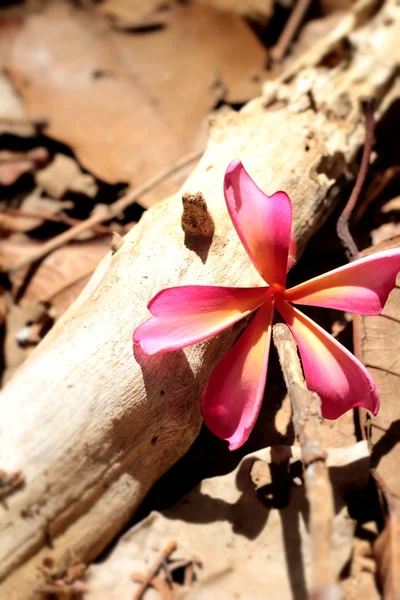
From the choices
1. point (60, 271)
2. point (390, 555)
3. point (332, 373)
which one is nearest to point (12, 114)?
point (60, 271)

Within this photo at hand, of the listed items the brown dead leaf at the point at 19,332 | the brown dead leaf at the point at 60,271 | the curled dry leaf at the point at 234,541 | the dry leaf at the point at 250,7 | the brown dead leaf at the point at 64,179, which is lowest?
the curled dry leaf at the point at 234,541

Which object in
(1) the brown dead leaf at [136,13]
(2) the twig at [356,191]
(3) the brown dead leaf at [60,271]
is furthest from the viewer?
(1) the brown dead leaf at [136,13]

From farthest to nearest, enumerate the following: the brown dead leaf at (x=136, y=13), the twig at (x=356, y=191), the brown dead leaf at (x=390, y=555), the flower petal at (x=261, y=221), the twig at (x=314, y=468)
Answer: the brown dead leaf at (x=136, y=13) → the twig at (x=356, y=191) → the flower petal at (x=261, y=221) → the brown dead leaf at (x=390, y=555) → the twig at (x=314, y=468)

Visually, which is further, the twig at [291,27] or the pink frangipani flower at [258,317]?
the twig at [291,27]

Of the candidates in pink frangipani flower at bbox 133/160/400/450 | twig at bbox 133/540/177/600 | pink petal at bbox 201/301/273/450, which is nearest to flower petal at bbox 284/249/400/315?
pink frangipani flower at bbox 133/160/400/450

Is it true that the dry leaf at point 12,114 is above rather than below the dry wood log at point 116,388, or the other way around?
above

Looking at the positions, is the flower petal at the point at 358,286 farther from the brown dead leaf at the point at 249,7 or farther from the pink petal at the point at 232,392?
the brown dead leaf at the point at 249,7

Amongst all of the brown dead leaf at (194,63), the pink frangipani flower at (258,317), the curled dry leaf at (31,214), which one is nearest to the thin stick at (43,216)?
the curled dry leaf at (31,214)

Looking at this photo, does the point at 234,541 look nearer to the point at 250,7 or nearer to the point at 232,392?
the point at 232,392

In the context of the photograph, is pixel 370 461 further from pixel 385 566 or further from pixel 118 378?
pixel 118 378
